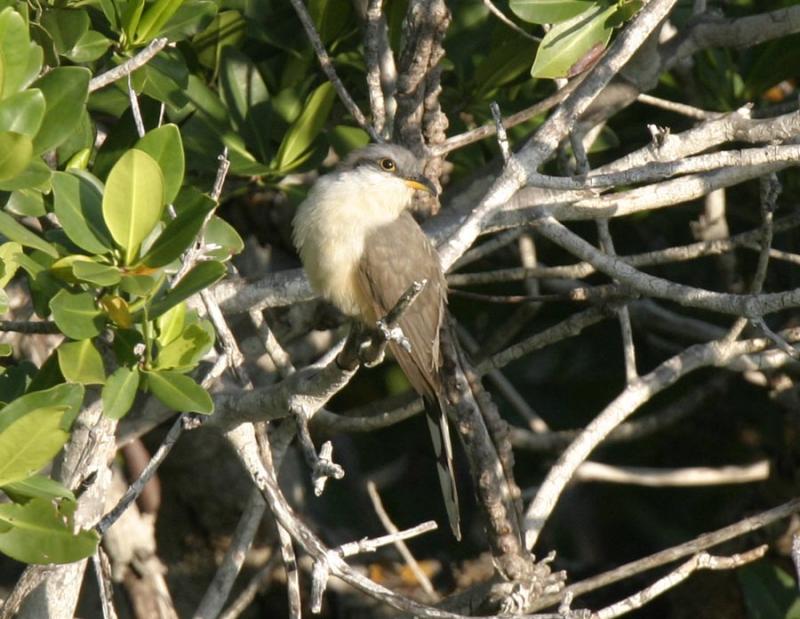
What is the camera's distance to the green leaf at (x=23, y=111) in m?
3.52

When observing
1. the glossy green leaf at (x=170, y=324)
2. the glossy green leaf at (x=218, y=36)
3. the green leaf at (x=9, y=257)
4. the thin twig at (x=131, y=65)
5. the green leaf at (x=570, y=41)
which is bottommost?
the glossy green leaf at (x=170, y=324)

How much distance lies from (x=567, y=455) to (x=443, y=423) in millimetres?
497

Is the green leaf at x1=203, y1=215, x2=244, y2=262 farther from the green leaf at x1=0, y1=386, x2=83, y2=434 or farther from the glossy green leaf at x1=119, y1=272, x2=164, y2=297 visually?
the green leaf at x1=0, y1=386, x2=83, y2=434

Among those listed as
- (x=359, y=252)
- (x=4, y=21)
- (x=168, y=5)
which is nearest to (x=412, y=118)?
(x=359, y=252)

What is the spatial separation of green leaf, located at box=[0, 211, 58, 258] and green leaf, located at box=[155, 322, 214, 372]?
427 mm

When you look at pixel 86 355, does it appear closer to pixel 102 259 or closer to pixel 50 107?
pixel 102 259

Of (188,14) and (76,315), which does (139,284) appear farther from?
(188,14)

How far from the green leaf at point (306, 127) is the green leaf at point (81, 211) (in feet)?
4.70

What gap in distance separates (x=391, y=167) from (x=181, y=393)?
6.05 feet

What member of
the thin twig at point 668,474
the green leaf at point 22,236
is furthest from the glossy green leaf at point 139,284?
the thin twig at point 668,474

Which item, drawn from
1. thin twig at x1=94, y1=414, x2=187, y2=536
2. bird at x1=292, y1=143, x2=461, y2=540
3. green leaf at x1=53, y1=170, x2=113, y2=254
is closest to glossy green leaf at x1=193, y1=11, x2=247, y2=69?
bird at x1=292, y1=143, x2=461, y2=540

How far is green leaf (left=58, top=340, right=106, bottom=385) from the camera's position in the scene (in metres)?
3.71

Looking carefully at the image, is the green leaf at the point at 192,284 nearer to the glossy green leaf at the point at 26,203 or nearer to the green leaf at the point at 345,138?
the glossy green leaf at the point at 26,203

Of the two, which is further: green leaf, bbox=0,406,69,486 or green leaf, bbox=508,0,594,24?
green leaf, bbox=508,0,594,24
